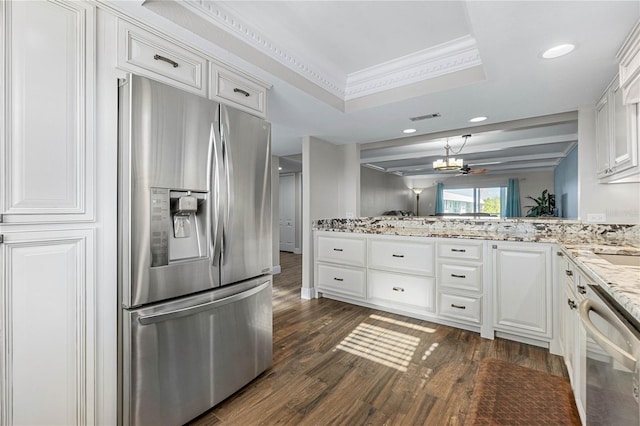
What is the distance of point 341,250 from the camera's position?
3.65m

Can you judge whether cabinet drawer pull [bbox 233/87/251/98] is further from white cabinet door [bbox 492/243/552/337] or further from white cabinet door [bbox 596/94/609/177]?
white cabinet door [bbox 596/94/609/177]

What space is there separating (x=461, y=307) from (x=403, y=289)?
1.95ft

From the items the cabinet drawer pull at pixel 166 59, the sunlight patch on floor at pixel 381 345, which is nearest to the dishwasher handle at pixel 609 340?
the sunlight patch on floor at pixel 381 345

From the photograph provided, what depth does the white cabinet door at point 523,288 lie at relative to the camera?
2.39m

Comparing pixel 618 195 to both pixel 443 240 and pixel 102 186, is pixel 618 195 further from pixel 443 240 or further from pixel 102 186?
pixel 102 186

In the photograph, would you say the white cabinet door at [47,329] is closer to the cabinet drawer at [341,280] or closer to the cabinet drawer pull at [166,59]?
the cabinet drawer pull at [166,59]

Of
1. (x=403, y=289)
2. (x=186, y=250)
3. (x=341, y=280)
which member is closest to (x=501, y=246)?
(x=403, y=289)

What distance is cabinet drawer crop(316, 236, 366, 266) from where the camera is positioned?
3502mm

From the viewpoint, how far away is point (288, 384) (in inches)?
77.5

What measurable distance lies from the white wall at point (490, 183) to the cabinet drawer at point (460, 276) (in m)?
7.86

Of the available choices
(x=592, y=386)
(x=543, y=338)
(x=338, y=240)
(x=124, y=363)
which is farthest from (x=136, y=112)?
(x=543, y=338)

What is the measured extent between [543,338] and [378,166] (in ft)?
20.5

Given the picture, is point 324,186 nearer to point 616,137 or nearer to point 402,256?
point 402,256

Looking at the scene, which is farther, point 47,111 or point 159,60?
point 159,60
